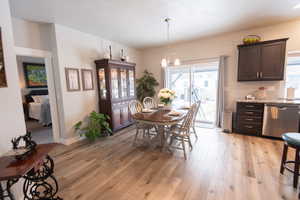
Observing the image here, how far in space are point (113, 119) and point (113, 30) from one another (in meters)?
2.38

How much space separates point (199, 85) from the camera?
16.2 ft

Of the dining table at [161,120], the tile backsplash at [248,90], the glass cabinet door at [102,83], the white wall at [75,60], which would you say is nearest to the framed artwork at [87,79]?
the white wall at [75,60]

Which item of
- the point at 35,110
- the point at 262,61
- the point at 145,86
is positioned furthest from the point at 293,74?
the point at 35,110

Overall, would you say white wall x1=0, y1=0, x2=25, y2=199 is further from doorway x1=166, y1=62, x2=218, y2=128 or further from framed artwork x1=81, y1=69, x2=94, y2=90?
doorway x1=166, y1=62, x2=218, y2=128

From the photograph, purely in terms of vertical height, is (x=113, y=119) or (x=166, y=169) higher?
(x=113, y=119)

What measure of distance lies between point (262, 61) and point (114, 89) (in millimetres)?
3932

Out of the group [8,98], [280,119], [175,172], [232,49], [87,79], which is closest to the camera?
[8,98]

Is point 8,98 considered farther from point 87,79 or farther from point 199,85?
point 199,85

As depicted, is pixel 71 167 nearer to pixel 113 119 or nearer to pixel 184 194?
pixel 113 119

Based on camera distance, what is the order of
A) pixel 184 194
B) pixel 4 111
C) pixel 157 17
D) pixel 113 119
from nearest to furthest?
pixel 4 111
pixel 184 194
pixel 157 17
pixel 113 119

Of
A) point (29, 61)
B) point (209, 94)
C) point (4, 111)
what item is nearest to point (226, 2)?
point (209, 94)

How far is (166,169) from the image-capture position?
7.47ft

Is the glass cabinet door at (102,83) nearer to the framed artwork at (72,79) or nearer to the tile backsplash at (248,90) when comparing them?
the framed artwork at (72,79)

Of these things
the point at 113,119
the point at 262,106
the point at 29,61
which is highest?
the point at 29,61
